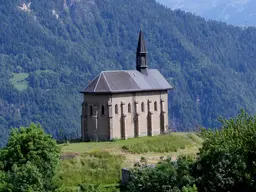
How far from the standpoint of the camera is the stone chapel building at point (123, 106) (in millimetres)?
90500

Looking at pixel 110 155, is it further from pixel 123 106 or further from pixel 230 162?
pixel 230 162

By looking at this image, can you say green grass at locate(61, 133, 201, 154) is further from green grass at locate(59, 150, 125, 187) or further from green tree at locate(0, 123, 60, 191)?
green tree at locate(0, 123, 60, 191)

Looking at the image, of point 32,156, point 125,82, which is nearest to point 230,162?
point 32,156

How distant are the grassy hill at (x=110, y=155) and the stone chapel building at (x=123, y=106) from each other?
278 cm

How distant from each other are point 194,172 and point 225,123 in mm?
5897

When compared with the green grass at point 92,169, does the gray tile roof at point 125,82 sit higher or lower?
higher

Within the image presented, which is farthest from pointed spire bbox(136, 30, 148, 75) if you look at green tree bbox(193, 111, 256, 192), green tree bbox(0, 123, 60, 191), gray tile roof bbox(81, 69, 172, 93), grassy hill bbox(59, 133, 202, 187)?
green tree bbox(193, 111, 256, 192)

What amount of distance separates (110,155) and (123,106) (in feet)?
40.0

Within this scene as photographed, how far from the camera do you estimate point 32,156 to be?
7169 centimetres

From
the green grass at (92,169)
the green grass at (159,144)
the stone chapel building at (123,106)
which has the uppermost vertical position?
the stone chapel building at (123,106)

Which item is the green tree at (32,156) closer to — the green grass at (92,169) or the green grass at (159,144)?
the green grass at (92,169)

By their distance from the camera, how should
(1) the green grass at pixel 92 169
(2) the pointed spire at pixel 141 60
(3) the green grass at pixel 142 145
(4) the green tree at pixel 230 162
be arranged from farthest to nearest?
(2) the pointed spire at pixel 141 60, (3) the green grass at pixel 142 145, (1) the green grass at pixel 92 169, (4) the green tree at pixel 230 162

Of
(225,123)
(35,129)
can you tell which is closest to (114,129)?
(35,129)

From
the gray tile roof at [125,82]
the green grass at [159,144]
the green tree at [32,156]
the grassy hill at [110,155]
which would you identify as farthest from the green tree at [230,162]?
the gray tile roof at [125,82]
